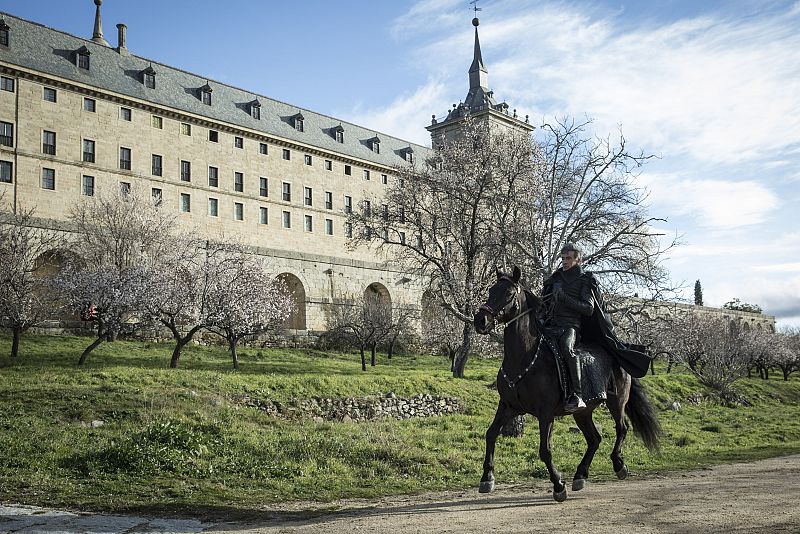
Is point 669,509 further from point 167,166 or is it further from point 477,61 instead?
point 477,61

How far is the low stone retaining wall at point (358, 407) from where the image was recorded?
21594 millimetres

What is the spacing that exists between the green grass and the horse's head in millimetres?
3657

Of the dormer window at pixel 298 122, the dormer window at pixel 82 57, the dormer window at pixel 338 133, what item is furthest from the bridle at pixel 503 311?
the dormer window at pixel 338 133

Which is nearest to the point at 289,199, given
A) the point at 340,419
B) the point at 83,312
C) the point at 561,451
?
the point at 83,312

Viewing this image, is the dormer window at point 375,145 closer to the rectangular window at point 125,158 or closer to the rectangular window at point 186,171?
the rectangular window at point 186,171

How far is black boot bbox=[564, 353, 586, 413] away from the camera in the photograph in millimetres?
9703

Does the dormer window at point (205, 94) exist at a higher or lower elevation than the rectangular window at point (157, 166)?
higher

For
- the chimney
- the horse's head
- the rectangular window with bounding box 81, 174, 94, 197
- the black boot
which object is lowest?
the black boot

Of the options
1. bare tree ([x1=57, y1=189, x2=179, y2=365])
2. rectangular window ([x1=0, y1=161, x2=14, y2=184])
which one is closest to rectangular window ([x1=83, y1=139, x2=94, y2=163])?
bare tree ([x1=57, y1=189, x2=179, y2=365])

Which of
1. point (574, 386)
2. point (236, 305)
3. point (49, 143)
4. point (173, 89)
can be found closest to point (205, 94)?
point (173, 89)

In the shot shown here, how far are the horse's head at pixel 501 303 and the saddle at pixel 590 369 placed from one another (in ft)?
2.60

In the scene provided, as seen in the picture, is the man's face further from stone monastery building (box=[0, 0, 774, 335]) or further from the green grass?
stone monastery building (box=[0, 0, 774, 335])

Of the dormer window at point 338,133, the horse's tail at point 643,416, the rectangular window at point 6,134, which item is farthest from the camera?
the dormer window at point 338,133

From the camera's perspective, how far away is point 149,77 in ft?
193
